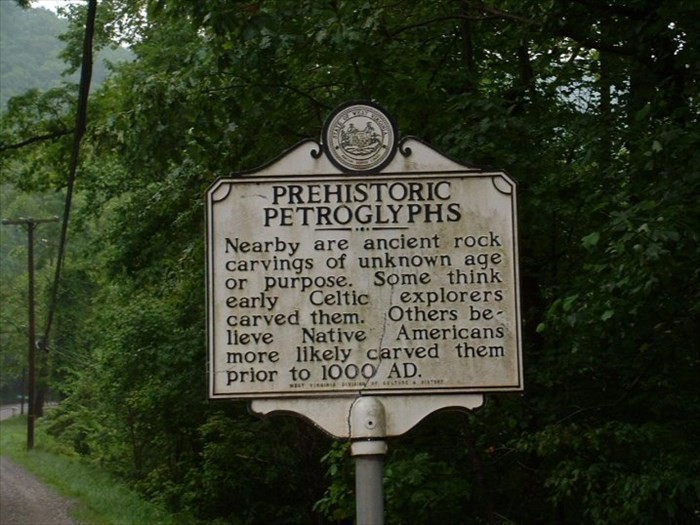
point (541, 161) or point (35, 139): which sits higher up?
point (35, 139)

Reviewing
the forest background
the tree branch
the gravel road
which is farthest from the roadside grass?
the forest background

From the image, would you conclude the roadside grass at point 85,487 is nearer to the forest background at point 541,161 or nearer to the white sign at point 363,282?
the forest background at point 541,161

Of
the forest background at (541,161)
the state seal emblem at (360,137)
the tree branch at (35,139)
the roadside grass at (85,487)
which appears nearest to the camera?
the state seal emblem at (360,137)

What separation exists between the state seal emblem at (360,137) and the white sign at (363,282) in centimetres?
6

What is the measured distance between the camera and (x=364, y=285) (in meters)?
5.81

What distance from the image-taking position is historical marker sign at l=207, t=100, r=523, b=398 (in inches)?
226

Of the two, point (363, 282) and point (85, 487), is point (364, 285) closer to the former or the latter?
point (363, 282)

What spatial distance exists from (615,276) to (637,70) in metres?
2.59

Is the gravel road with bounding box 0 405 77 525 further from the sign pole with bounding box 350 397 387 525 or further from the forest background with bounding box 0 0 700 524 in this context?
the sign pole with bounding box 350 397 387 525

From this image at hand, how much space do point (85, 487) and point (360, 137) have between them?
24392 mm

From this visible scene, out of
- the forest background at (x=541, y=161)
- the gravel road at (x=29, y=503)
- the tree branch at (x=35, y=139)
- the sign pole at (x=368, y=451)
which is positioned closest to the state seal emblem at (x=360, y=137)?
the sign pole at (x=368, y=451)

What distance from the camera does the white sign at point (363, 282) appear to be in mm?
5750

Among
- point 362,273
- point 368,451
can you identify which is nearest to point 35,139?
point 362,273

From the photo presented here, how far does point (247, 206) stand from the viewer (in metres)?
5.92
